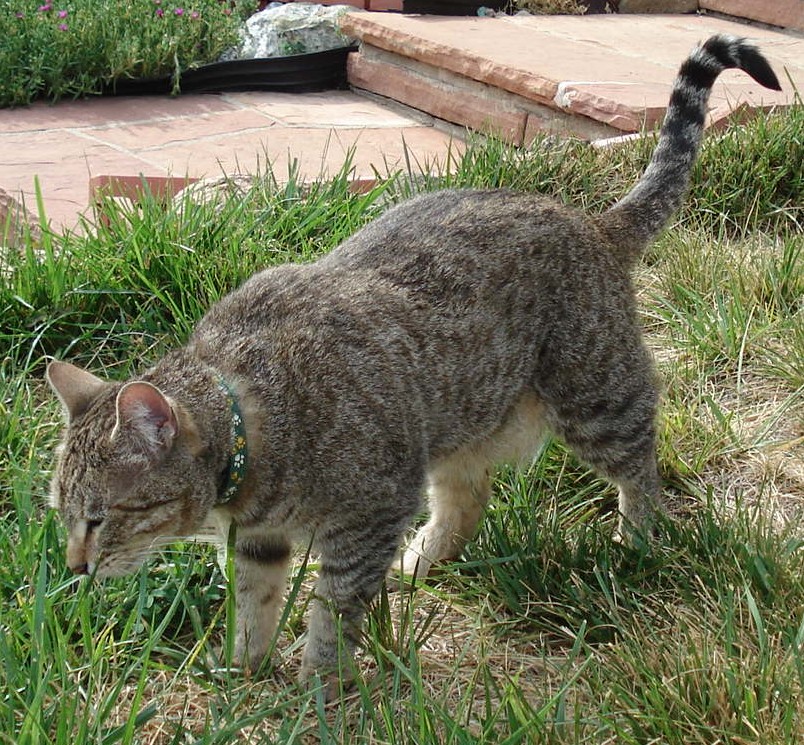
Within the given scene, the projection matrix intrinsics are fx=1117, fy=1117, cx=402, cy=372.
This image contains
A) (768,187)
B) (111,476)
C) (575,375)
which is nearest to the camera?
(111,476)

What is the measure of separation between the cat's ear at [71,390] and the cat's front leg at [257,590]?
0.62m

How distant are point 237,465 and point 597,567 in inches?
43.8

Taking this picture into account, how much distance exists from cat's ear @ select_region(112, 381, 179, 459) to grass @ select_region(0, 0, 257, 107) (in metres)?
5.44

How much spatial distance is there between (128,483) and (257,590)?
2.32 ft

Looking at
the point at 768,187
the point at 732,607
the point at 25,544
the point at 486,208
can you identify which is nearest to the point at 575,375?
the point at 486,208

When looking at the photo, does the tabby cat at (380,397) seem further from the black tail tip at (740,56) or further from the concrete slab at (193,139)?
the concrete slab at (193,139)

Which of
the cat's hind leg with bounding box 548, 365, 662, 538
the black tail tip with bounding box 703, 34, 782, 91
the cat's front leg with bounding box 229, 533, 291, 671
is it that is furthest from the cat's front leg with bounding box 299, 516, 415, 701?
the black tail tip with bounding box 703, 34, 782, 91

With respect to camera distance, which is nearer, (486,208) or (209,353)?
(209,353)

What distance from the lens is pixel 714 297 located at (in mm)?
4535

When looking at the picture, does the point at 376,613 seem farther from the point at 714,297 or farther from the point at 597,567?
the point at 714,297

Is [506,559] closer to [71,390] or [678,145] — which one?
[71,390]

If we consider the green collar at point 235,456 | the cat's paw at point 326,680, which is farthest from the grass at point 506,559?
the green collar at point 235,456

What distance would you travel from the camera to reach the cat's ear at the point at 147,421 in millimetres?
2641

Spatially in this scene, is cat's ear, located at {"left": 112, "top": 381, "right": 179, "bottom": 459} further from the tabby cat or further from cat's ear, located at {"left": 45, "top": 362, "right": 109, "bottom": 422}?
cat's ear, located at {"left": 45, "top": 362, "right": 109, "bottom": 422}
